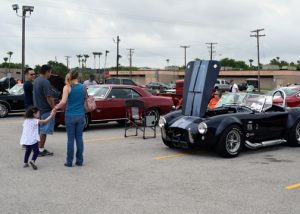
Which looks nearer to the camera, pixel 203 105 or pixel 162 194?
pixel 162 194

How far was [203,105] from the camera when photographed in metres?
9.26

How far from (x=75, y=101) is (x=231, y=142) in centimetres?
331

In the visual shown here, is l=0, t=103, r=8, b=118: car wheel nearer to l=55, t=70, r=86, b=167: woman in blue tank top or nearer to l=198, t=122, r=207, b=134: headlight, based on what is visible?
l=55, t=70, r=86, b=167: woman in blue tank top

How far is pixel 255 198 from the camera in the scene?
224 inches

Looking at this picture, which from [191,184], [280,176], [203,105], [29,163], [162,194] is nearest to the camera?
[162,194]

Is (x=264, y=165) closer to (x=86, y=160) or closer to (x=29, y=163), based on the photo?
(x=86, y=160)

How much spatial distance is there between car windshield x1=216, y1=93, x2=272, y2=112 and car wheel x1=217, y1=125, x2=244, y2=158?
108 centimetres

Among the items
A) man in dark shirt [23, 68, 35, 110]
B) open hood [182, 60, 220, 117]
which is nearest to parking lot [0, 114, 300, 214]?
open hood [182, 60, 220, 117]

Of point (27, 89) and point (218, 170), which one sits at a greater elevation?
point (27, 89)

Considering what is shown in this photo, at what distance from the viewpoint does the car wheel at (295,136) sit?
9.99 meters

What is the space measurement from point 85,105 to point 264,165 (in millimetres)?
3543

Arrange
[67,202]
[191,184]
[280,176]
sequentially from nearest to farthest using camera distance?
[67,202] < [191,184] < [280,176]

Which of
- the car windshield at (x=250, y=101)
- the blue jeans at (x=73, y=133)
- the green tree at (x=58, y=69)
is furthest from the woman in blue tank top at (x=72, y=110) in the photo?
the car windshield at (x=250, y=101)

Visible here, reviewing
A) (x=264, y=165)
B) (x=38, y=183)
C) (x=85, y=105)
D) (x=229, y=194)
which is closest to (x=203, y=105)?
(x=264, y=165)
